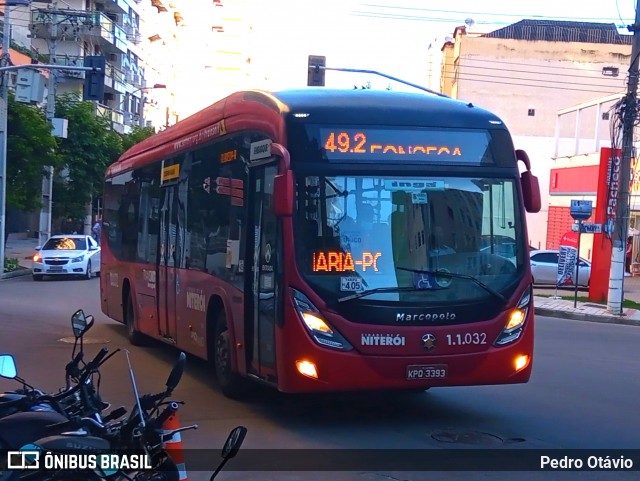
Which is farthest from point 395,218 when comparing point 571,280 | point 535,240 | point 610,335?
point 535,240

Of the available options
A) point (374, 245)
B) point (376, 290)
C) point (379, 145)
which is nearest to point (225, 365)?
point (376, 290)

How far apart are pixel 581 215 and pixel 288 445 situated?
1912 centimetres

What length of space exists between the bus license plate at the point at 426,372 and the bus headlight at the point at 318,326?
63 cm

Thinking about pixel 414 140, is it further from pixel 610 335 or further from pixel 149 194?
pixel 610 335

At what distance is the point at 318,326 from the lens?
8695mm

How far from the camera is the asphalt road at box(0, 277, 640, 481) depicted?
8.36m

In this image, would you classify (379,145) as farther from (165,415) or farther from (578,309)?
(578,309)

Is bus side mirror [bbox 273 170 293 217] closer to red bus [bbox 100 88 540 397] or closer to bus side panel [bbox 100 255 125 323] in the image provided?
red bus [bbox 100 88 540 397]

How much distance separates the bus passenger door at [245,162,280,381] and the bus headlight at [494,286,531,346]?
221cm

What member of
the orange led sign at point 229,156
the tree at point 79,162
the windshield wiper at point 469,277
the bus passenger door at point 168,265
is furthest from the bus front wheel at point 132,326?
the tree at point 79,162

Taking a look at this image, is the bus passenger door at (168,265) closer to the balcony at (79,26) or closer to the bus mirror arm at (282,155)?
the bus mirror arm at (282,155)

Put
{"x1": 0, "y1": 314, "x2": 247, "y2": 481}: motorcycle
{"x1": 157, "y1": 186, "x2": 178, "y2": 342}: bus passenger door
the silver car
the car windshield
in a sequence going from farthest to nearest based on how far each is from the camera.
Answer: the silver car, the car windshield, {"x1": 157, "y1": 186, "x2": 178, "y2": 342}: bus passenger door, {"x1": 0, "y1": 314, "x2": 247, "y2": 481}: motorcycle

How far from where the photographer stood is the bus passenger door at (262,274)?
9.05 m

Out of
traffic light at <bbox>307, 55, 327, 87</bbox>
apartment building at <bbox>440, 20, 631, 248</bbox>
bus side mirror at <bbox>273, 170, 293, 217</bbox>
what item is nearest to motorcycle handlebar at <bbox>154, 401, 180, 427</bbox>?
bus side mirror at <bbox>273, 170, 293, 217</bbox>
